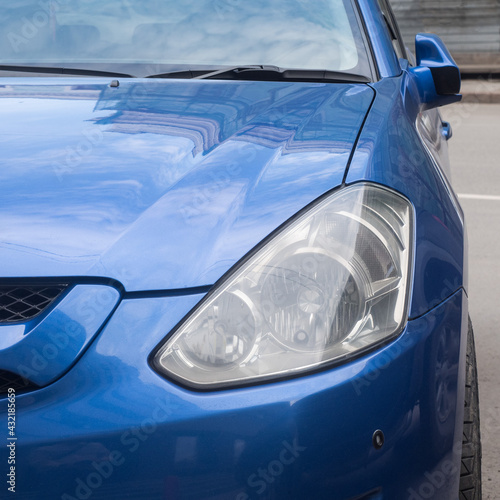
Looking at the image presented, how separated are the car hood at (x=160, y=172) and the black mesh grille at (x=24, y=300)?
25 millimetres

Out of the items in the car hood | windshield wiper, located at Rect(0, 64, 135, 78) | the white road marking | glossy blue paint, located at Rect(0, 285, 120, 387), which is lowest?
the white road marking

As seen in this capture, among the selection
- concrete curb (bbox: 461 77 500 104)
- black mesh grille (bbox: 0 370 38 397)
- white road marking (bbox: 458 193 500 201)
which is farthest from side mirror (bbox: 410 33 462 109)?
concrete curb (bbox: 461 77 500 104)

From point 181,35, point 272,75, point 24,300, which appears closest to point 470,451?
point 24,300

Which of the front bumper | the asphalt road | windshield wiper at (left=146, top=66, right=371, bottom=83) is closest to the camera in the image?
the front bumper

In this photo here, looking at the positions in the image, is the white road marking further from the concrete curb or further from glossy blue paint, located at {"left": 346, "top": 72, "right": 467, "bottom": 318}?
the concrete curb

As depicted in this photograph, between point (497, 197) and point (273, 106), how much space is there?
15.5 feet

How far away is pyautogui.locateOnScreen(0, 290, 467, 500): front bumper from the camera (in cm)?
122

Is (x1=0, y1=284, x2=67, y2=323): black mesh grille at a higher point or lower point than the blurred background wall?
higher

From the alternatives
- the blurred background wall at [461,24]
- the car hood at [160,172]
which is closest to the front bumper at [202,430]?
the car hood at [160,172]

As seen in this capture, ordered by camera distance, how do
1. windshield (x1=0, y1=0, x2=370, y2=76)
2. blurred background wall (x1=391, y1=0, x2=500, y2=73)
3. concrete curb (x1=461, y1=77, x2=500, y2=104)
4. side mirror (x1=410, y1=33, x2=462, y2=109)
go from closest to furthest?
windshield (x1=0, y1=0, x2=370, y2=76)
side mirror (x1=410, y1=33, x2=462, y2=109)
concrete curb (x1=461, y1=77, x2=500, y2=104)
blurred background wall (x1=391, y1=0, x2=500, y2=73)

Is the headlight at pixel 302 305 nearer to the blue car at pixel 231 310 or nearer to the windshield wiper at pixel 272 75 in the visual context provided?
the blue car at pixel 231 310

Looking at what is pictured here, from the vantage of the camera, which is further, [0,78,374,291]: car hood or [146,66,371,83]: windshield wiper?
[146,66,371,83]: windshield wiper

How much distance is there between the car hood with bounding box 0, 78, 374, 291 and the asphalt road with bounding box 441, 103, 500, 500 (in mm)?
1351

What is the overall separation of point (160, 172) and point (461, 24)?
15521 millimetres
